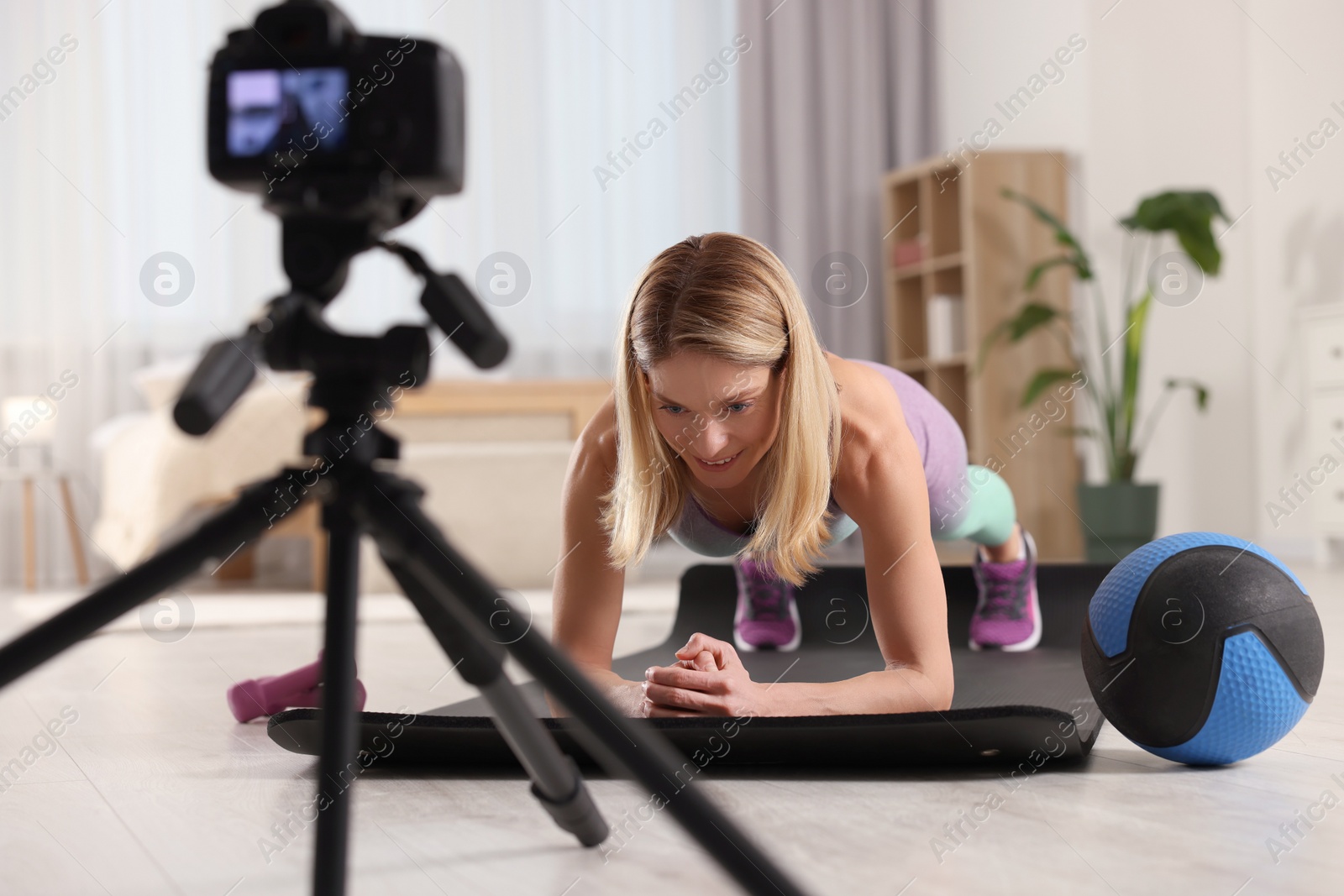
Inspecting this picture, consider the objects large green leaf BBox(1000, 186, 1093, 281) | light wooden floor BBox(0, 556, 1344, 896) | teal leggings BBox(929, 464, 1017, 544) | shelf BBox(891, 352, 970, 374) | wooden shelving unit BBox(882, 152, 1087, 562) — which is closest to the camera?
light wooden floor BBox(0, 556, 1344, 896)

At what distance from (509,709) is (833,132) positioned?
493cm

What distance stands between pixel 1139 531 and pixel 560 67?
9.66ft

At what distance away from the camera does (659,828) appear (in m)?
1.08

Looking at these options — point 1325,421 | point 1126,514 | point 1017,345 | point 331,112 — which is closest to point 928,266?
point 1017,345

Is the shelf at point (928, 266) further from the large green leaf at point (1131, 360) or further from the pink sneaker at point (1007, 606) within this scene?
the pink sneaker at point (1007, 606)

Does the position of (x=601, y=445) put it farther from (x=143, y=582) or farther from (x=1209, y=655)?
(x=143, y=582)

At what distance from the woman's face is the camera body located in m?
0.62

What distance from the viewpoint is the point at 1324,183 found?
A: 3.91 m

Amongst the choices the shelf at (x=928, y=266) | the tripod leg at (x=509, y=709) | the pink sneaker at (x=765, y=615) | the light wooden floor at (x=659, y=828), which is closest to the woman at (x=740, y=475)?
the light wooden floor at (x=659, y=828)

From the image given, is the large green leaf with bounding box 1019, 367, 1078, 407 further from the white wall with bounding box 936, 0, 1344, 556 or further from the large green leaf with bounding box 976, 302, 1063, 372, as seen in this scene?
the white wall with bounding box 936, 0, 1344, 556

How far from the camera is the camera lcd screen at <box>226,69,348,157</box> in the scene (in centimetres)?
61

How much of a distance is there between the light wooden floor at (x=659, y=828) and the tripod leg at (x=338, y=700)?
1.02ft

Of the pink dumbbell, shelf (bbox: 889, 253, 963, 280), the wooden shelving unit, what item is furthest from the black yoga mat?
shelf (bbox: 889, 253, 963, 280)

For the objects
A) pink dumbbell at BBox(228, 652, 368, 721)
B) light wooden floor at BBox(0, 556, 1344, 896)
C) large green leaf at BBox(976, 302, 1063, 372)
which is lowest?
pink dumbbell at BBox(228, 652, 368, 721)
